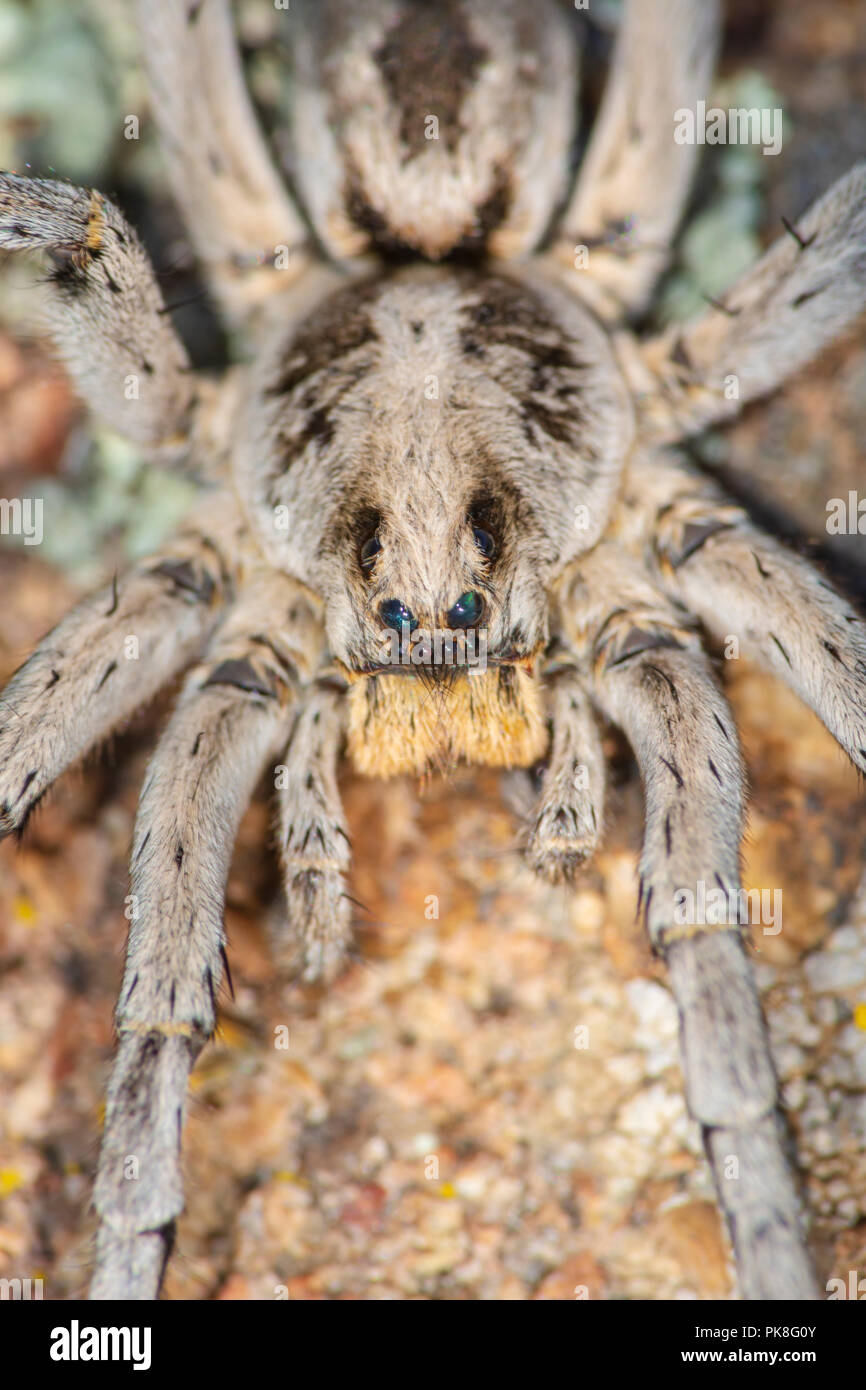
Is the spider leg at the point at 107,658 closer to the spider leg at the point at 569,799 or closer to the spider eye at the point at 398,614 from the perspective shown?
the spider eye at the point at 398,614

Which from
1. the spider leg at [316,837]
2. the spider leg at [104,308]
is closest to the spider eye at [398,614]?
the spider leg at [316,837]

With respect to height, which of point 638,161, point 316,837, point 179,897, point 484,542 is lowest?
point 179,897

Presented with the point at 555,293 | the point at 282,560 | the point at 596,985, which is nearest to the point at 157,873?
the point at 282,560

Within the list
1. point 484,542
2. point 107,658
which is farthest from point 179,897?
point 484,542

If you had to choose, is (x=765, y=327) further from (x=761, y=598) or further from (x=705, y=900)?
(x=705, y=900)

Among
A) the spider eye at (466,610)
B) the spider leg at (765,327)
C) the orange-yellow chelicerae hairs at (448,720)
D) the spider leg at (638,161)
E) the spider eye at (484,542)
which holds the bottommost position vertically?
the orange-yellow chelicerae hairs at (448,720)

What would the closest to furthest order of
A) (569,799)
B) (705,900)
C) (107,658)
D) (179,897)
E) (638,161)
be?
(705,900)
(179,897)
(569,799)
(107,658)
(638,161)

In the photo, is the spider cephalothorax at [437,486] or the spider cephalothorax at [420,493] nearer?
the spider cephalothorax at [420,493]
